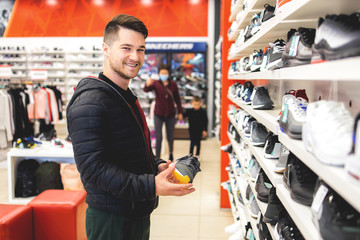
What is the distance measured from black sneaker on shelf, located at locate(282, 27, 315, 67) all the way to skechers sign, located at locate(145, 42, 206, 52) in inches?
312

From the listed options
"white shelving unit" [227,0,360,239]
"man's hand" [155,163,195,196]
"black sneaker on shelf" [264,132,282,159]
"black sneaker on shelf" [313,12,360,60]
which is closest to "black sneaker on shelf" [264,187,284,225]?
"white shelving unit" [227,0,360,239]

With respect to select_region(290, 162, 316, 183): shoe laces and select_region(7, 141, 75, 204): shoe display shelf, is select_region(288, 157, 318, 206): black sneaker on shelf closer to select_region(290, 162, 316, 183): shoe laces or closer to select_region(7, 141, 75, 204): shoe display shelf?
select_region(290, 162, 316, 183): shoe laces

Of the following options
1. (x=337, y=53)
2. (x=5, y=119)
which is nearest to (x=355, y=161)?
(x=337, y=53)

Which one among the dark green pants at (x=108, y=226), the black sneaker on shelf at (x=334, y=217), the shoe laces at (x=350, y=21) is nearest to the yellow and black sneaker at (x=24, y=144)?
the dark green pants at (x=108, y=226)

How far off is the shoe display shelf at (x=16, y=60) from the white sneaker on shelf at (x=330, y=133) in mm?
10397

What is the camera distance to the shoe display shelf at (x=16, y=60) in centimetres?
971

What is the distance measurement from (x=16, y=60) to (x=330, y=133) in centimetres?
1056

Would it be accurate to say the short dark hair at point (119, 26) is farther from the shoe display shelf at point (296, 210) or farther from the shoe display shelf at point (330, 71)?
the shoe display shelf at point (296, 210)

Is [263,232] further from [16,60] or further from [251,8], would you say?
[16,60]

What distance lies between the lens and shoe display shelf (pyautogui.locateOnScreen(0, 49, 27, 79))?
9.71 m

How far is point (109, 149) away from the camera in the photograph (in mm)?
1525

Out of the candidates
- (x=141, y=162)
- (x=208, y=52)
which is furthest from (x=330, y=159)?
(x=208, y=52)

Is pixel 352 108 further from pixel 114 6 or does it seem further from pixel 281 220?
pixel 114 6

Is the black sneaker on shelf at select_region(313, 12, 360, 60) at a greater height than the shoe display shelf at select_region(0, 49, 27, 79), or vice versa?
the shoe display shelf at select_region(0, 49, 27, 79)
